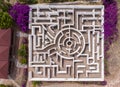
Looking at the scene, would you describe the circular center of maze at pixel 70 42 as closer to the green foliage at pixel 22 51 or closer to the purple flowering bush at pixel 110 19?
the purple flowering bush at pixel 110 19

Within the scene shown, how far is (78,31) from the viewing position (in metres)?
10.0

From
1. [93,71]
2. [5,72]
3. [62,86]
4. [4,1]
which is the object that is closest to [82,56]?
[93,71]

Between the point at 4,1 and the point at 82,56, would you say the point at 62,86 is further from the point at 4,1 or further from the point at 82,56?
the point at 4,1

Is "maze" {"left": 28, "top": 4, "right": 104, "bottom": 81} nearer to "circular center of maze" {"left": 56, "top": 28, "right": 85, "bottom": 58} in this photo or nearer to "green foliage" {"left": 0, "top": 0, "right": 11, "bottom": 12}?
"circular center of maze" {"left": 56, "top": 28, "right": 85, "bottom": 58}

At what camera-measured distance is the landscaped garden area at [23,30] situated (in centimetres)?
994

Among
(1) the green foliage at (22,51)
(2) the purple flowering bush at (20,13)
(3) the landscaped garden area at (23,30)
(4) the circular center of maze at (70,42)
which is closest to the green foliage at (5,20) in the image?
(3) the landscaped garden area at (23,30)

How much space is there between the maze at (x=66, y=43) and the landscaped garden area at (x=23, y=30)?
0.19 metres

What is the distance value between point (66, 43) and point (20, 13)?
2065 mm

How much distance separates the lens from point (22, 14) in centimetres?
992

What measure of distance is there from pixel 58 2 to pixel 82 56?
7.42 feet

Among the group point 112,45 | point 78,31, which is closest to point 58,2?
point 78,31

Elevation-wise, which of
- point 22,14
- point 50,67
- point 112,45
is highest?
point 22,14

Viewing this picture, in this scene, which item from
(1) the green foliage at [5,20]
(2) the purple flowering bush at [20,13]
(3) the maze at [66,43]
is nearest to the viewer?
(1) the green foliage at [5,20]

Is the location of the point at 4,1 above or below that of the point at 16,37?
above
